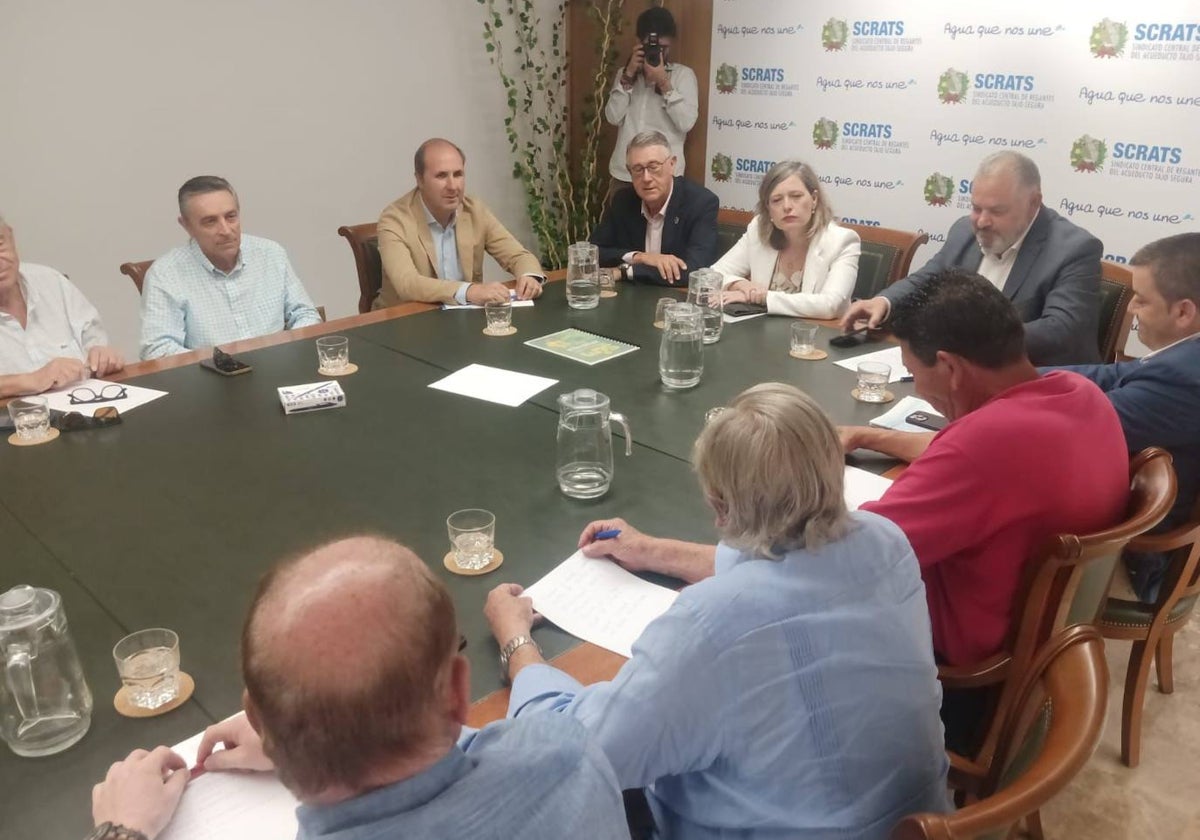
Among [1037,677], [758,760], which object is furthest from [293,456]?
[1037,677]

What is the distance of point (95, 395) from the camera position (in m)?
2.12

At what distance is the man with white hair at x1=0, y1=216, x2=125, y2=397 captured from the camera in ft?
7.57

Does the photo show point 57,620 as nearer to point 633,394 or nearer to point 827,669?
point 827,669

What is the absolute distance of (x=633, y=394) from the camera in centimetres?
216

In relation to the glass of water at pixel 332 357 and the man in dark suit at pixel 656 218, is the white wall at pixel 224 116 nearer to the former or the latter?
the man in dark suit at pixel 656 218

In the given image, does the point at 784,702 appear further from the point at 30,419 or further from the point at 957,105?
the point at 957,105

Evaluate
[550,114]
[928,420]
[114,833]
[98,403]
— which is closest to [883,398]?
[928,420]

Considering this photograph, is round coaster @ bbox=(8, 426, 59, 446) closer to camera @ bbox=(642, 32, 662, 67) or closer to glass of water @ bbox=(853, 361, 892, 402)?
glass of water @ bbox=(853, 361, 892, 402)

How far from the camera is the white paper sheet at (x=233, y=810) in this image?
939 mm

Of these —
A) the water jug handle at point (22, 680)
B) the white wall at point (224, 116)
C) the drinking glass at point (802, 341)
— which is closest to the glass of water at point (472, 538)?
the water jug handle at point (22, 680)

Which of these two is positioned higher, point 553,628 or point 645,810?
point 553,628

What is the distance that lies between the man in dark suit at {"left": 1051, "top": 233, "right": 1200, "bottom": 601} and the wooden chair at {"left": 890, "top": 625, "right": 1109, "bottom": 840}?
1057 millimetres

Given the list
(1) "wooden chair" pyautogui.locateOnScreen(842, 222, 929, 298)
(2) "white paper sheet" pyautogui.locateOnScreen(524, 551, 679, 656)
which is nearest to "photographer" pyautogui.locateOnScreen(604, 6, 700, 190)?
(1) "wooden chair" pyautogui.locateOnScreen(842, 222, 929, 298)

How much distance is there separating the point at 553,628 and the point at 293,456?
2.69 ft
